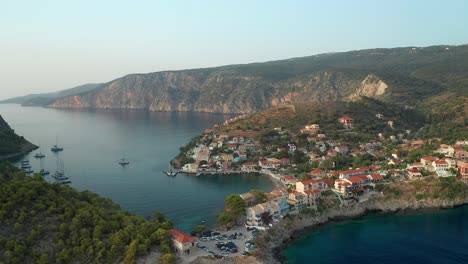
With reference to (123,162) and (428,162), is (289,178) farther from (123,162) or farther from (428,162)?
(123,162)

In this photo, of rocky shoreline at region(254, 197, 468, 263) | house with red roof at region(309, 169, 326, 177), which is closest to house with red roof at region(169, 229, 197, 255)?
rocky shoreline at region(254, 197, 468, 263)

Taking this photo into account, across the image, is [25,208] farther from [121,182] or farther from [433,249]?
[433,249]

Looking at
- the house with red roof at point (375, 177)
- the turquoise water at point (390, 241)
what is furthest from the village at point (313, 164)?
the turquoise water at point (390, 241)

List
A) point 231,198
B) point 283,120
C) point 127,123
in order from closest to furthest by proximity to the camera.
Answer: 1. point 231,198
2. point 283,120
3. point 127,123

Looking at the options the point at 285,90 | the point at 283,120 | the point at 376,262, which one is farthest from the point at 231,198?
the point at 285,90

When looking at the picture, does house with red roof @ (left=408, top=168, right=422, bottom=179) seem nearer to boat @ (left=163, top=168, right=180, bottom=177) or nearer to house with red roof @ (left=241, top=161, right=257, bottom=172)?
house with red roof @ (left=241, top=161, right=257, bottom=172)

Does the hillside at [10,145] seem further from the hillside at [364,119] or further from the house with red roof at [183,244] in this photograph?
the house with red roof at [183,244]
